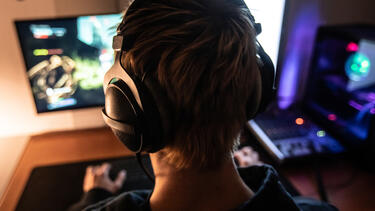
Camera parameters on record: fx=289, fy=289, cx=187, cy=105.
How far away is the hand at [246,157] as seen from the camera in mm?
978

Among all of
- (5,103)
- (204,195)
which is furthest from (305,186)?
(5,103)

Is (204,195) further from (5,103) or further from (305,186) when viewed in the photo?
(5,103)

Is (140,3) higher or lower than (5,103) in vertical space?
higher

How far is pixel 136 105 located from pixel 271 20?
2.64 ft

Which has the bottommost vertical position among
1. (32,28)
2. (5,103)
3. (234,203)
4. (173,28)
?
(5,103)

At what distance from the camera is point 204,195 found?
494mm

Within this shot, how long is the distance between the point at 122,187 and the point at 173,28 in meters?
0.67

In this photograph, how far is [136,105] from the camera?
44 centimetres

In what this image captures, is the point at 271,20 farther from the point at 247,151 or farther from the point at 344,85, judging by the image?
the point at 247,151

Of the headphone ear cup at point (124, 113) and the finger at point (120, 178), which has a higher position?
the headphone ear cup at point (124, 113)

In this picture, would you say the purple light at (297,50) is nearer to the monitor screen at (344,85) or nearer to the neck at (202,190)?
the monitor screen at (344,85)

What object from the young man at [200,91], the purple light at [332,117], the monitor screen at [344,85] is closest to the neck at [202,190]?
the young man at [200,91]

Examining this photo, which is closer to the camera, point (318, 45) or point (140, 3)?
point (140, 3)

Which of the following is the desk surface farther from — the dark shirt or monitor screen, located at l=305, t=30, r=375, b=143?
A: the dark shirt
